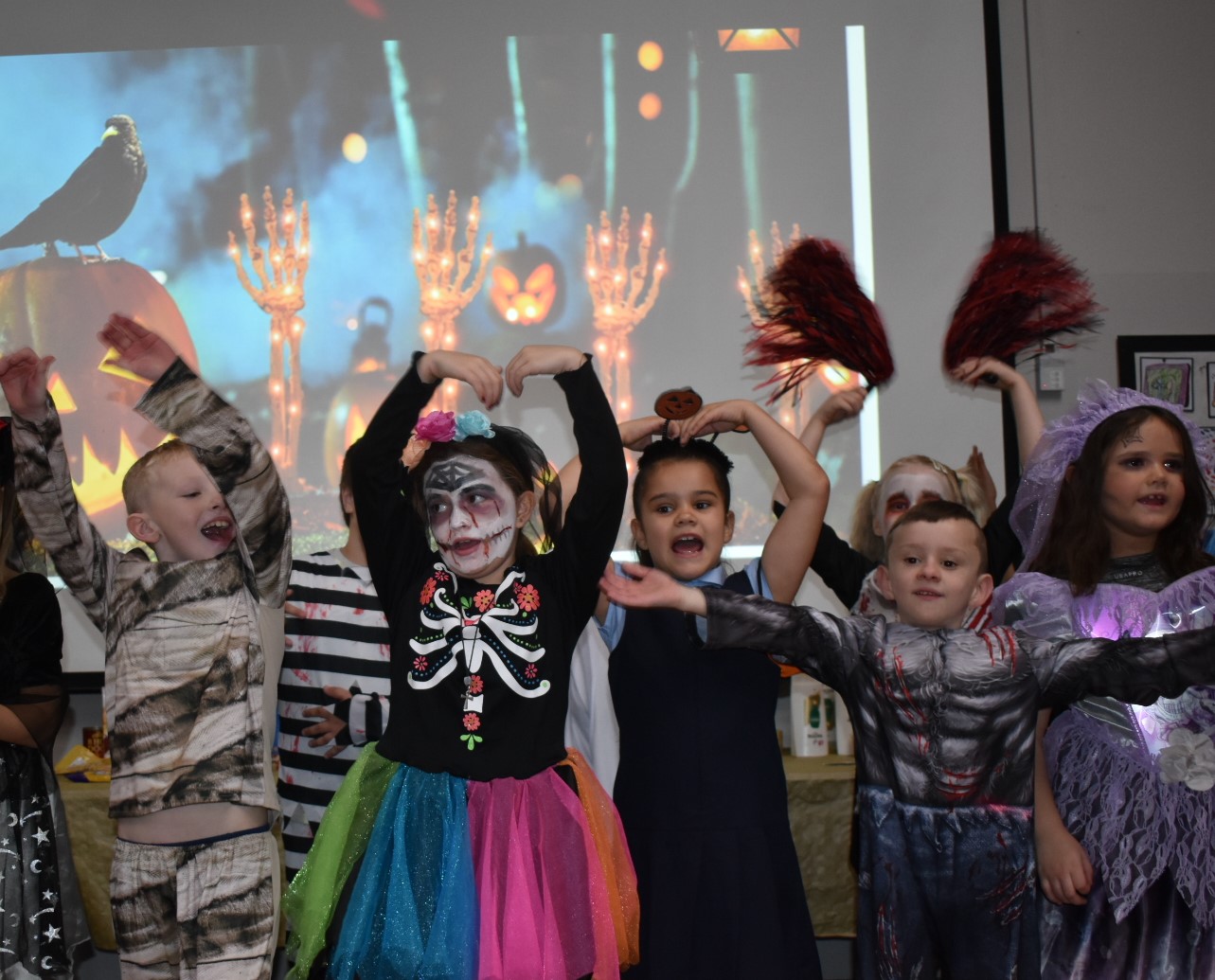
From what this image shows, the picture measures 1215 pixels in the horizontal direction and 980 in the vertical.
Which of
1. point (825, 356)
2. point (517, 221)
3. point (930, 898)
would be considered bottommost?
point (930, 898)

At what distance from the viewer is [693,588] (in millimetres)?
2121

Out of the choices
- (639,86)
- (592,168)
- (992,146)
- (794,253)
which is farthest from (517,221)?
(992,146)

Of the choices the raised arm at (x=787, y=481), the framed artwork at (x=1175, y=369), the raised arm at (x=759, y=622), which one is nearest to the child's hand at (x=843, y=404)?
the raised arm at (x=787, y=481)

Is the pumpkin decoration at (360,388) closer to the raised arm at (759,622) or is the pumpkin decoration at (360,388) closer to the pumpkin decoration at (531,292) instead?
the pumpkin decoration at (531,292)

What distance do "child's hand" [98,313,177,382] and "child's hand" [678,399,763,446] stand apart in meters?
1.04

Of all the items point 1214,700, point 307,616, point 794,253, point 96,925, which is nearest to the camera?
point 1214,700

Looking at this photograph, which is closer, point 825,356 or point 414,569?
point 414,569

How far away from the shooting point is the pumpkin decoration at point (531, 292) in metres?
3.98

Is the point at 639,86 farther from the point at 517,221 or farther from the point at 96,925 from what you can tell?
the point at 96,925

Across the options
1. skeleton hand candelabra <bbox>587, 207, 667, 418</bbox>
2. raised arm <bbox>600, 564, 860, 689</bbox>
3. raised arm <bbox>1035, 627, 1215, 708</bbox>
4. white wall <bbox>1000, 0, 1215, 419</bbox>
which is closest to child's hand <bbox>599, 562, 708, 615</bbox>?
raised arm <bbox>600, 564, 860, 689</bbox>

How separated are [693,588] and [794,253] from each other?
1167 mm

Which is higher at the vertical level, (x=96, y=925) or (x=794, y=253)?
(x=794, y=253)

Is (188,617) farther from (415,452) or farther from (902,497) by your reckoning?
(902,497)

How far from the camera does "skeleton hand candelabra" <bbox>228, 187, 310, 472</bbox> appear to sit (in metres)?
3.96
